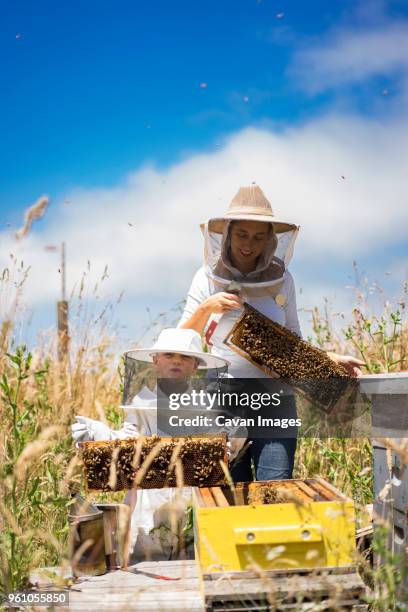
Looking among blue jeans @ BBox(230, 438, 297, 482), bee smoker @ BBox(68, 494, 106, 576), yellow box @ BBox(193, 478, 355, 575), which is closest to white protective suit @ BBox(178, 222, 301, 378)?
blue jeans @ BBox(230, 438, 297, 482)

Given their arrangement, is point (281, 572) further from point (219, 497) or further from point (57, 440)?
point (57, 440)

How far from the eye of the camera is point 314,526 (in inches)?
98.5

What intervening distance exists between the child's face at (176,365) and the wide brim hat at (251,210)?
2.69 ft

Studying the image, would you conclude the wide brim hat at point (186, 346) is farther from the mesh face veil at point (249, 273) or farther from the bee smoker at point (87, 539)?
the bee smoker at point (87, 539)

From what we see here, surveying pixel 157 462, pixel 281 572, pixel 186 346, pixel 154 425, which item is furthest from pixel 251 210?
pixel 281 572

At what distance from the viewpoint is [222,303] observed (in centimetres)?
349

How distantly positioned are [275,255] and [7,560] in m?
2.26

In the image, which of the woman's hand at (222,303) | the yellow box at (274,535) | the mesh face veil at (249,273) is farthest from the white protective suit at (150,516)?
the yellow box at (274,535)

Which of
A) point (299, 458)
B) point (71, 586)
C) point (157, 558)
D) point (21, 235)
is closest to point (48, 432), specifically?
point (21, 235)

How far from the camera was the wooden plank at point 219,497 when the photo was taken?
2672 mm

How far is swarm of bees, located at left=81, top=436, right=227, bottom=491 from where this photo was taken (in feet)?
10.5

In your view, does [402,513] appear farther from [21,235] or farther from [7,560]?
[21,235]

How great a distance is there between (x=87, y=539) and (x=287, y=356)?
1394 mm

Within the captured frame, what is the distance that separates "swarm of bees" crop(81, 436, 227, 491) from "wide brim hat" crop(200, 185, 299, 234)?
1251mm
